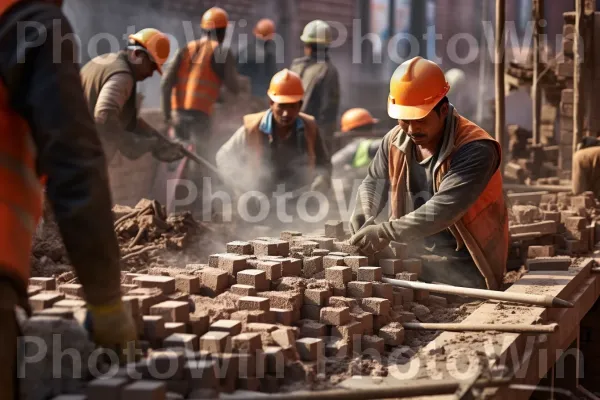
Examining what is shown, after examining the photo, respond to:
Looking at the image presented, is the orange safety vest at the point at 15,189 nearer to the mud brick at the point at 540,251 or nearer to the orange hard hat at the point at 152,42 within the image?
the mud brick at the point at 540,251

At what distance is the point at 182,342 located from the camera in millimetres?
3586

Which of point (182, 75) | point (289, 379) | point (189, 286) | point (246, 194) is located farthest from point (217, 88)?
point (289, 379)

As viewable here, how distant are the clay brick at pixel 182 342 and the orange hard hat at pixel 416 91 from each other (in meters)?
2.22

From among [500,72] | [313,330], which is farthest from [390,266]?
[500,72]

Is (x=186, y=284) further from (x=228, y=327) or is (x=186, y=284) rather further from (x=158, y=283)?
(x=228, y=327)

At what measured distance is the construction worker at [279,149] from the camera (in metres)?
8.22

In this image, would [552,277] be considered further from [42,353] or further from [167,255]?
[42,353]

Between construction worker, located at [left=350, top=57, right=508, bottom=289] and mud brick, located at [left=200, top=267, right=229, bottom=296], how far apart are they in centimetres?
114

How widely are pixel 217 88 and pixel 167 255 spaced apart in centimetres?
443

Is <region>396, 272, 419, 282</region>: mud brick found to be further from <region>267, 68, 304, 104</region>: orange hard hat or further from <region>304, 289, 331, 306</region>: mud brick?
<region>267, 68, 304, 104</region>: orange hard hat

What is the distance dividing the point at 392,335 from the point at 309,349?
68cm

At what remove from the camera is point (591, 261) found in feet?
20.9

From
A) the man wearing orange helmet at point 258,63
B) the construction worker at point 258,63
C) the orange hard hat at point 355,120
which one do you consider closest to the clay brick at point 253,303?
the orange hard hat at point 355,120

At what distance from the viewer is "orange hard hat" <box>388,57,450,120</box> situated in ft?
17.4
